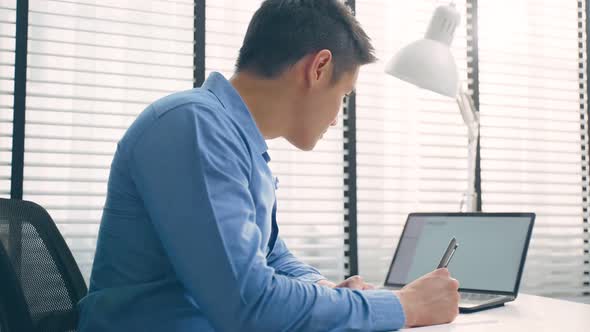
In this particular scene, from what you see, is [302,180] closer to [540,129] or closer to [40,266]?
[540,129]

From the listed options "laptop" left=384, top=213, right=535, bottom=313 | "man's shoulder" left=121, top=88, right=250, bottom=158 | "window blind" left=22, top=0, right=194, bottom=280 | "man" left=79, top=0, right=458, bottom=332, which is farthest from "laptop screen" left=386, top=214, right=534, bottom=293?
"window blind" left=22, top=0, right=194, bottom=280

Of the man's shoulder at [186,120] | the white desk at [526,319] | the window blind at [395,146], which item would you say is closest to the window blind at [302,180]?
the window blind at [395,146]

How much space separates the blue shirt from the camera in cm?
87

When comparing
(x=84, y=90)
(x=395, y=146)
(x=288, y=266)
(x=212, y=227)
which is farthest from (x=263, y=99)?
(x=395, y=146)

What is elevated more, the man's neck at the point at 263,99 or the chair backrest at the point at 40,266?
the man's neck at the point at 263,99

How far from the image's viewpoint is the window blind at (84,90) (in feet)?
8.54

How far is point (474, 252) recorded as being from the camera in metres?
1.62

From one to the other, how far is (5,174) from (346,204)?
1.48 m

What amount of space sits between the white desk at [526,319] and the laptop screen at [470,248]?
0.28 ft

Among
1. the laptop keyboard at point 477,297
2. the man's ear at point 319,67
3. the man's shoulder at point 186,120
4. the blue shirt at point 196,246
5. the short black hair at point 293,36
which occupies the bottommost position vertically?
the laptop keyboard at point 477,297

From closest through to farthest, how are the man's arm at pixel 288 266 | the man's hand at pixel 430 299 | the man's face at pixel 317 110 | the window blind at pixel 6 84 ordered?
the man's hand at pixel 430 299
the man's face at pixel 317 110
the man's arm at pixel 288 266
the window blind at pixel 6 84

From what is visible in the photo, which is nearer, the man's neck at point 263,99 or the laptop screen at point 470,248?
the man's neck at point 263,99

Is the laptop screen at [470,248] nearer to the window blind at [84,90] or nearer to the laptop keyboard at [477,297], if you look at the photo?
the laptop keyboard at [477,297]

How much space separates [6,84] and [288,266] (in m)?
1.64
